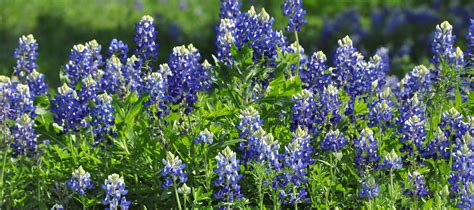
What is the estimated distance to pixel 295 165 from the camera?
429 centimetres

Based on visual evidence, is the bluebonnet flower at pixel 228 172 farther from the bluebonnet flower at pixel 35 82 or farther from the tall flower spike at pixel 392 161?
the bluebonnet flower at pixel 35 82

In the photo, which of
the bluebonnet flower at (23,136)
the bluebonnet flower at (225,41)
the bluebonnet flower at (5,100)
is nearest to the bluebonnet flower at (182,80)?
the bluebonnet flower at (225,41)

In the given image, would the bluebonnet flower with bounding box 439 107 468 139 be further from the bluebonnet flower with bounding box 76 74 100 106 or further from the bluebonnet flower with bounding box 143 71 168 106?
the bluebonnet flower with bounding box 76 74 100 106

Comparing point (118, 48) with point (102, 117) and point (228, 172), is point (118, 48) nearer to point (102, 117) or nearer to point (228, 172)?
point (102, 117)

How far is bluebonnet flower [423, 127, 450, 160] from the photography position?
450 centimetres

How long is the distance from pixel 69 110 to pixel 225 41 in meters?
0.96

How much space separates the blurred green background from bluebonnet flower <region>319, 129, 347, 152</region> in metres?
5.35

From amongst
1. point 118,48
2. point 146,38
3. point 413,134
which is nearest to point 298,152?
point 413,134

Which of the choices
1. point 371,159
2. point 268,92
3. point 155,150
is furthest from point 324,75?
point 155,150

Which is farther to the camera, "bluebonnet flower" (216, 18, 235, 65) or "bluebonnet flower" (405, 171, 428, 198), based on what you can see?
"bluebonnet flower" (216, 18, 235, 65)

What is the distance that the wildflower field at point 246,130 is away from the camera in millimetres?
4465

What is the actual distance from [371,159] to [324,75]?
0.73 m

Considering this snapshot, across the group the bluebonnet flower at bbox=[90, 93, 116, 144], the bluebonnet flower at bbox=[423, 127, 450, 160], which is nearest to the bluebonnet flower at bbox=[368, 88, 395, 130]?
the bluebonnet flower at bbox=[423, 127, 450, 160]

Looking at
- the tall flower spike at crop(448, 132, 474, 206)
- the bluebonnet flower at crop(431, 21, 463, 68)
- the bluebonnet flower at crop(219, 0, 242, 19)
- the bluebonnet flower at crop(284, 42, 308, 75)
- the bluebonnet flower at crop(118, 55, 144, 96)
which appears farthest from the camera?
the bluebonnet flower at crop(219, 0, 242, 19)
